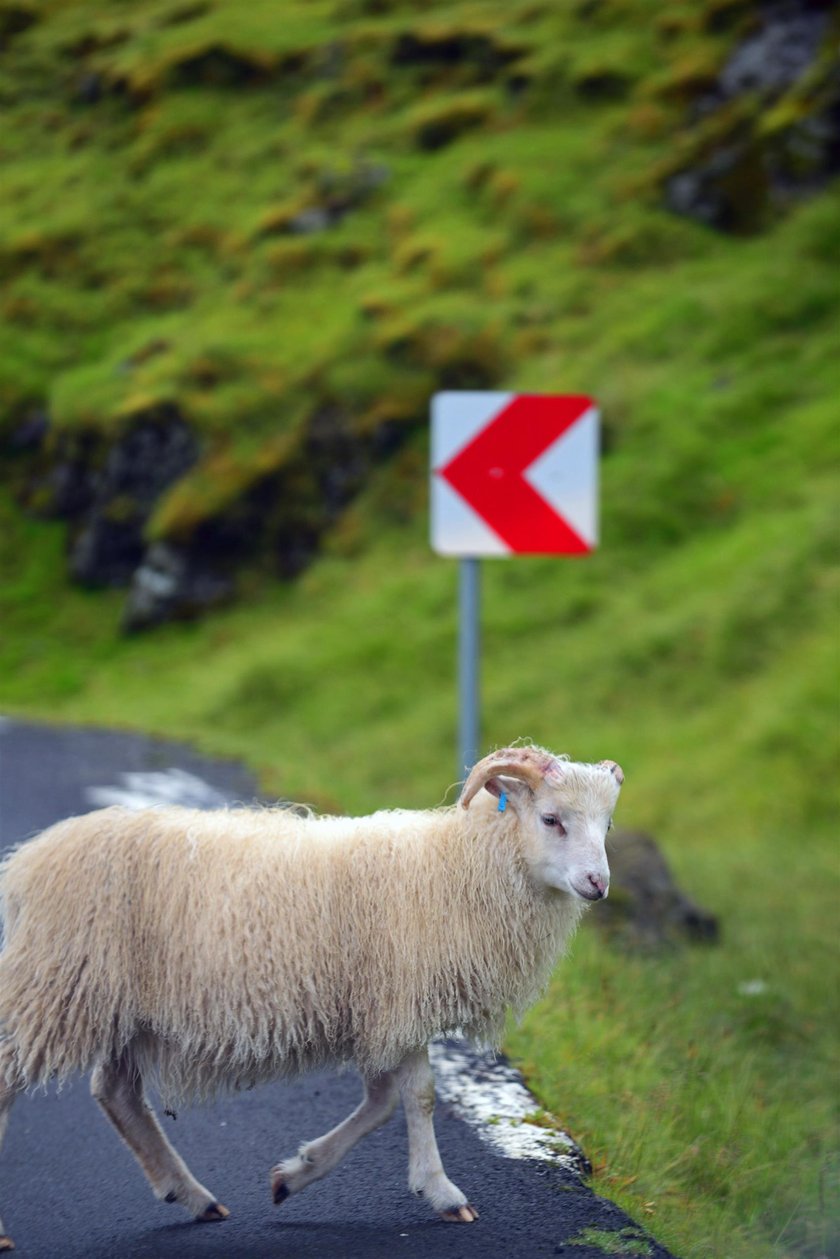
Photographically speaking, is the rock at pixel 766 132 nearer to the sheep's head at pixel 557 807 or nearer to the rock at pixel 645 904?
the rock at pixel 645 904

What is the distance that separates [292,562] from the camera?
72.3ft

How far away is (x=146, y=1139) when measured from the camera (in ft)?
13.0

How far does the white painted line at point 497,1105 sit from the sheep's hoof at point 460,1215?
1.38 feet

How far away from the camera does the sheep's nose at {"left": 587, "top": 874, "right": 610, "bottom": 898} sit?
12.4 feet

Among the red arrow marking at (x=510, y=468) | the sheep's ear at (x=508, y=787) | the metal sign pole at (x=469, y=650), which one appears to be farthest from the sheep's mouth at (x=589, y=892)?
the red arrow marking at (x=510, y=468)

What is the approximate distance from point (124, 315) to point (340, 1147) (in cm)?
2708

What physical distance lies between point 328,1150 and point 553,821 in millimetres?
1133

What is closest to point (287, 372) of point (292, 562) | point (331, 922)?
point (292, 562)

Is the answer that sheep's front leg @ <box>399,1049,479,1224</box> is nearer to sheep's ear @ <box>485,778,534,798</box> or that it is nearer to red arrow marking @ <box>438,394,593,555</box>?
sheep's ear @ <box>485,778,534,798</box>

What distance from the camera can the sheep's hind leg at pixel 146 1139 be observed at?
12.8 ft

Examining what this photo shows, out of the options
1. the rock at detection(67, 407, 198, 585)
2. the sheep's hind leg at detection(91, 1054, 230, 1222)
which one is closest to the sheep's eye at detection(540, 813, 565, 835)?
the sheep's hind leg at detection(91, 1054, 230, 1222)

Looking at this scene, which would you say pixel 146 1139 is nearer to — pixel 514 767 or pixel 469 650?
pixel 514 767

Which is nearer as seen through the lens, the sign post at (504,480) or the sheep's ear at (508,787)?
the sheep's ear at (508,787)

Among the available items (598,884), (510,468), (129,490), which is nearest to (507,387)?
(129,490)
